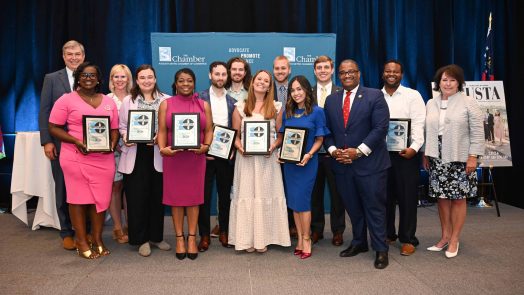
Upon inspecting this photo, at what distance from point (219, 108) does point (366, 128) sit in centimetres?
136

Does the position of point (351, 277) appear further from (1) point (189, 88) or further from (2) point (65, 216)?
(2) point (65, 216)

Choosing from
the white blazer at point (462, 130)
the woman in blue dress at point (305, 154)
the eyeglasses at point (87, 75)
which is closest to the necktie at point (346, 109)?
the woman in blue dress at point (305, 154)

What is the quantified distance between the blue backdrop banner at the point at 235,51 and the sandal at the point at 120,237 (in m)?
1.96

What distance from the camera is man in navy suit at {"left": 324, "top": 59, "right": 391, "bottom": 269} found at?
339 centimetres

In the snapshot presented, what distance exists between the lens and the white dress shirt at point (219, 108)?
13.0 ft

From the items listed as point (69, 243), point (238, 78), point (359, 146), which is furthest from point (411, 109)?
point (69, 243)

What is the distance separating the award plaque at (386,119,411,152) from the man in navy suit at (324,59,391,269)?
275mm

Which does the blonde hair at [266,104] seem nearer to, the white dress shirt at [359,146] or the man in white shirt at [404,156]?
the white dress shirt at [359,146]

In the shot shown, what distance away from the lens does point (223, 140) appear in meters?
3.71

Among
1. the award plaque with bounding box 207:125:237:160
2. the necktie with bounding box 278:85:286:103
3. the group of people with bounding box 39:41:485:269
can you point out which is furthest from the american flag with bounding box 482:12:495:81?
the award plaque with bounding box 207:125:237:160

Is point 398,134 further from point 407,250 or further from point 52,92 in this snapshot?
point 52,92

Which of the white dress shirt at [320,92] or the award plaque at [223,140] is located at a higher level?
the white dress shirt at [320,92]

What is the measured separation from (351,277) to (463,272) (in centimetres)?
89

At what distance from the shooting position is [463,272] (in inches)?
131
